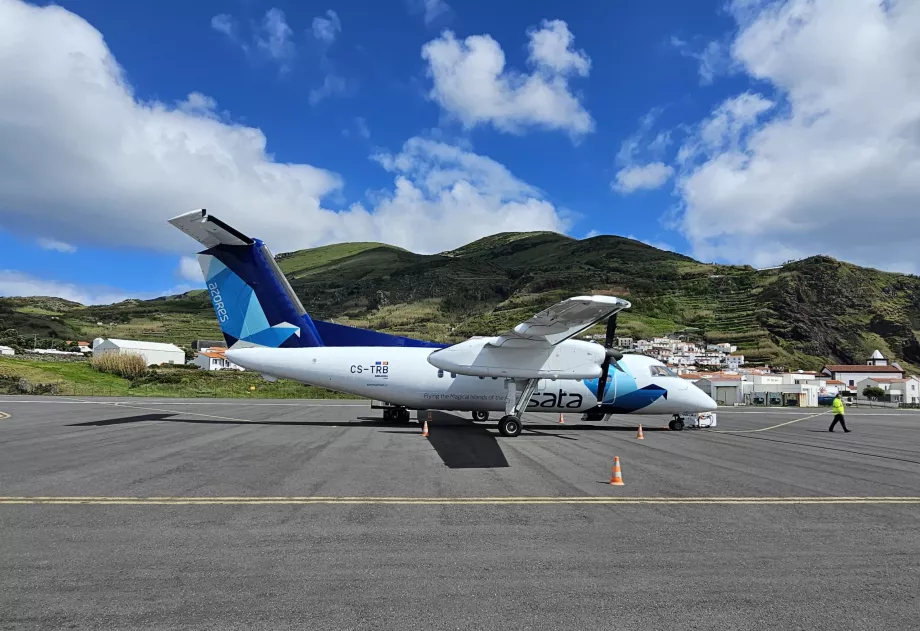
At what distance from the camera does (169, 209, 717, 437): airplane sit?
752 inches

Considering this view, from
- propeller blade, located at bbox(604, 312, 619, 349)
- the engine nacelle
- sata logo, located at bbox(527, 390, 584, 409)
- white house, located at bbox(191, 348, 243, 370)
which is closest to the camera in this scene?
propeller blade, located at bbox(604, 312, 619, 349)

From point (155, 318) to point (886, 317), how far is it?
236620mm

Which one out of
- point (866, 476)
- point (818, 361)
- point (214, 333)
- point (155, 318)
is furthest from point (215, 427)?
point (155, 318)

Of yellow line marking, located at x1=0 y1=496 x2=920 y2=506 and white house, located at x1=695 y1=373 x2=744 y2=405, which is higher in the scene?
white house, located at x1=695 y1=373 x2=744 y2=405

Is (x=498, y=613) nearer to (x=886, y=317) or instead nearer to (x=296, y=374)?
(x=296, y=374)

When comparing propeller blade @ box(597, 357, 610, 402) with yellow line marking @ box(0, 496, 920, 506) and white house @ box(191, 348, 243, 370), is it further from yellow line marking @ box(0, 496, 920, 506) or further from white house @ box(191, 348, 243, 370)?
white house @ box(191, 348, 243, 370)

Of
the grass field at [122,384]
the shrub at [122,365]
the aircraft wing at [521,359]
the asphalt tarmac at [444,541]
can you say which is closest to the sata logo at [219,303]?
the asphalt tarmac at [444,541]

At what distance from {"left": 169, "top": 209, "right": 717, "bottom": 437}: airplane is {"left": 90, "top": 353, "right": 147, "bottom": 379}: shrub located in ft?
143

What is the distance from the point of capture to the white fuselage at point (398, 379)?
774 inches

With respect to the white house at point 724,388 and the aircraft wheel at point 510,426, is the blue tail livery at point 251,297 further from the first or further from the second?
the white house at point 724,388

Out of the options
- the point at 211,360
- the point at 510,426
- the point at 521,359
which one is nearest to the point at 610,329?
the point at 521,359

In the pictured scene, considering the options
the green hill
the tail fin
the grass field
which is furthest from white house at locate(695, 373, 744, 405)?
the tail fin

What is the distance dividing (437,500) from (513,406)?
1055 cm

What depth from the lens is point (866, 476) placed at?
1245 centimetres
